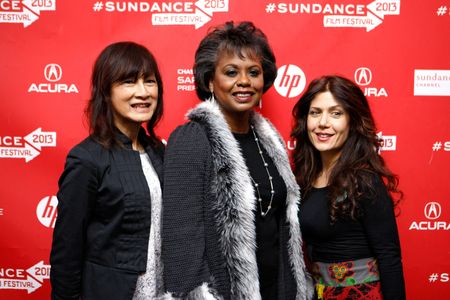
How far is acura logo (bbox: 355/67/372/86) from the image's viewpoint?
1.88m

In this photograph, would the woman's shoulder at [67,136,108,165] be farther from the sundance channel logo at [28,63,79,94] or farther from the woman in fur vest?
the sundance channel logo at [28,63,79,94]

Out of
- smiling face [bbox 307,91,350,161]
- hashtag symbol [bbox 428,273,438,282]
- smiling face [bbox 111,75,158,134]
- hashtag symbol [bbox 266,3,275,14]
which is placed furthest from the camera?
hashtag symbol [bbox 428,273,438,282]

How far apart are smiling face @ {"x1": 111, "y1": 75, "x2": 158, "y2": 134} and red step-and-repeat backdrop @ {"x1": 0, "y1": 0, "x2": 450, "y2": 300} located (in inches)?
22.0

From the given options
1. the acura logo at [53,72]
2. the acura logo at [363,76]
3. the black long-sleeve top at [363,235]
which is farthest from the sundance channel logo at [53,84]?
the acura logo at [363,76]

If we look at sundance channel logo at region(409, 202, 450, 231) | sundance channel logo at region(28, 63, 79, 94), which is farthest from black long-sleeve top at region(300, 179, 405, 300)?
sundance channel logo at region(28, 63, 79, 94)

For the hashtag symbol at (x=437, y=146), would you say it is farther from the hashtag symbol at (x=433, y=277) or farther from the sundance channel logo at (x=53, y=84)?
the sundance channel logo at (x=53, y=84)

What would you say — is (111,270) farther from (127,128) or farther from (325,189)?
(325,189)

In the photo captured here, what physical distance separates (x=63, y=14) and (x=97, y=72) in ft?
2.57

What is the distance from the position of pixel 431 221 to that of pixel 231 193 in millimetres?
1257

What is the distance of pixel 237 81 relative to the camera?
1367 mm

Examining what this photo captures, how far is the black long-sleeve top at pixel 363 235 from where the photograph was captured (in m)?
1.38

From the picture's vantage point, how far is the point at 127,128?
53.1 inches

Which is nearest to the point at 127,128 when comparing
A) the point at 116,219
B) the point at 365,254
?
the point at 116,219

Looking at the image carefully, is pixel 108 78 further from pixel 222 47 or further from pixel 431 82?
pixel 431 82
